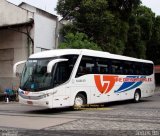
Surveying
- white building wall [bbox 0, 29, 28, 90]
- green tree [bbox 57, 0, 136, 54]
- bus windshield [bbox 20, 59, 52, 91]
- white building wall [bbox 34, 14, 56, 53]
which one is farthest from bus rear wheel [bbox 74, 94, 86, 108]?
green tree [bbox 57, 0, 136, 54]

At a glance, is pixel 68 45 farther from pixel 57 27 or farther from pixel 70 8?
pixel 70 8

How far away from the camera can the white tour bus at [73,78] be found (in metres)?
17.0

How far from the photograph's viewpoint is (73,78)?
59.4 feet

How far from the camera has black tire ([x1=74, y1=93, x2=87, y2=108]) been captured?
61.0 feet

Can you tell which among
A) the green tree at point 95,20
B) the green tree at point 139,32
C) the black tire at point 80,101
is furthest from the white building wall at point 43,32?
the black tire at point 80,101

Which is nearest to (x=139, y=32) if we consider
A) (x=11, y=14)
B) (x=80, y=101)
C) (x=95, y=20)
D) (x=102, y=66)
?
(x=95, y=20)

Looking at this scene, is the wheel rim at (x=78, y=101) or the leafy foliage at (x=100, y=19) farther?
the leafy foliage at (x=100, y=19)

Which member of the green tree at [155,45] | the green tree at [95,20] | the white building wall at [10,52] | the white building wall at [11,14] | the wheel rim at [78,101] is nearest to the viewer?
the wheel rim at [78,101]

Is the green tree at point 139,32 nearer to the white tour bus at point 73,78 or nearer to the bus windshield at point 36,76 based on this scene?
the white tour bus at point 73,78

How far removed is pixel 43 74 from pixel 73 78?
1.67 m

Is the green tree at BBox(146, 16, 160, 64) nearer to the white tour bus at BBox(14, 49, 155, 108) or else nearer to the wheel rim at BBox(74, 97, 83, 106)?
the white tour bus at BBox(14, 49, 155, 108)

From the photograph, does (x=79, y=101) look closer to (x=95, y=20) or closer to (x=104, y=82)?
(x=104, y=82)

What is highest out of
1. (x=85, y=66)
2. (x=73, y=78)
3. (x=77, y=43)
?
(x=77, y=43)

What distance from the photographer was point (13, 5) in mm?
32250
